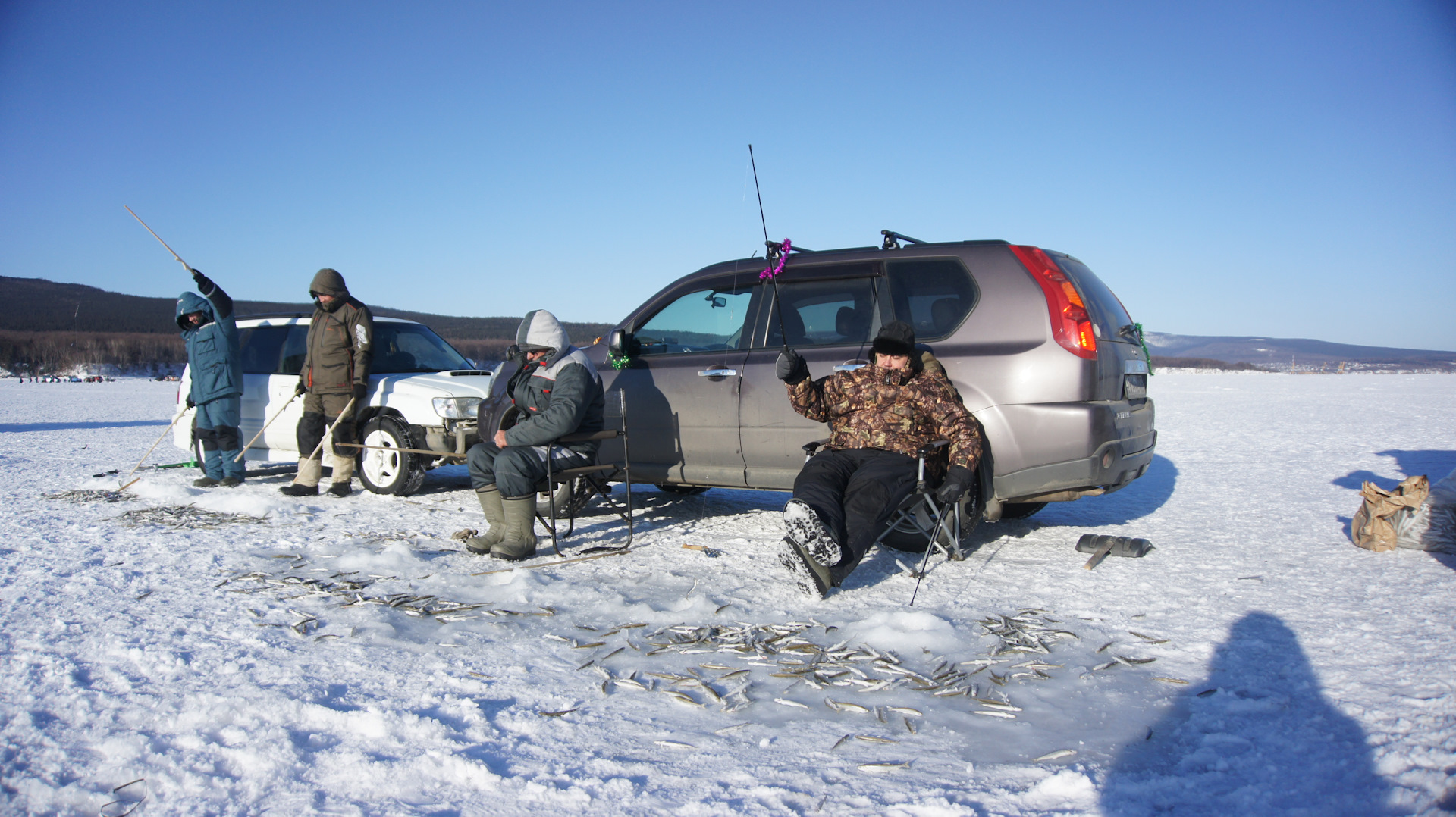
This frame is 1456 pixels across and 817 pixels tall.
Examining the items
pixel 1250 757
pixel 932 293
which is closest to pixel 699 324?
pixel 932 293

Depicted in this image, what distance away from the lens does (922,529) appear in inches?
189

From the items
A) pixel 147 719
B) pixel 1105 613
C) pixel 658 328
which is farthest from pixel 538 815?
pixel 658 328

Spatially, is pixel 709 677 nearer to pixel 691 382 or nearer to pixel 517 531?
pixel 517 531

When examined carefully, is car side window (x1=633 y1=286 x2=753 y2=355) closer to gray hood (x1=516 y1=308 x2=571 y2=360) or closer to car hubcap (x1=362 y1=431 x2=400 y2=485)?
gray hood (x1=516 y1=308 x2=571 y2=360)

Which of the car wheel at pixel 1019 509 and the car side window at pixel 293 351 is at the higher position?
the car side window at pixel 293 351

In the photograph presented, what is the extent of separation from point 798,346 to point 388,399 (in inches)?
166

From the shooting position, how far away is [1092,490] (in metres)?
4.87

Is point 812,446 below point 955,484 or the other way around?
the other way around

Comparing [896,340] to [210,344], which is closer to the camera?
[896,340]

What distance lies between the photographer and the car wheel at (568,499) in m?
5.63

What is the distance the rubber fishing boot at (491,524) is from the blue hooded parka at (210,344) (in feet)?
13.9

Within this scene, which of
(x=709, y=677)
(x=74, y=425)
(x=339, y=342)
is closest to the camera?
(x=709, y=677)

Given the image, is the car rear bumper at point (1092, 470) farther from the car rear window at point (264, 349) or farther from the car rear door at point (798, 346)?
the car rear window at point (264, 349)

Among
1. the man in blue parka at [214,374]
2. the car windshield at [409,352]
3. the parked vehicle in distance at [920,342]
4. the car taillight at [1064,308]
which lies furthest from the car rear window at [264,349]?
the car taillight at [1064,308]
